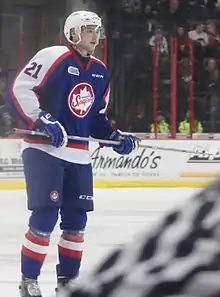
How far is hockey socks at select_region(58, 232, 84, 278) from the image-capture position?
A: 118 inches

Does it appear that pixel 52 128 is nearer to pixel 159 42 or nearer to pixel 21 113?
pixel 21 113

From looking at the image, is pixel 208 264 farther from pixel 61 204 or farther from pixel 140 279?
pixel 61 204

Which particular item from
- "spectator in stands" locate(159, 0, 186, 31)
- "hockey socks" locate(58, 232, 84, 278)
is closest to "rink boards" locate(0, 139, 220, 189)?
"spectator in stands" locate(159, 0, 186, 31)

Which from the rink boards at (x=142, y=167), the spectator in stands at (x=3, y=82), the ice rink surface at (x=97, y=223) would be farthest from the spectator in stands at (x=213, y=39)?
the ice rink surface at (x=97, y=223)

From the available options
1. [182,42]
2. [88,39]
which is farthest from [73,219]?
[182,42]

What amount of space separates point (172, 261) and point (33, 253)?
96.4 inches

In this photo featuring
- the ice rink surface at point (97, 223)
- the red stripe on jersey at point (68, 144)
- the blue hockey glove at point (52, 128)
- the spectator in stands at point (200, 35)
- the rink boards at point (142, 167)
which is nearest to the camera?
the blue hockey glove at point (52, 128)

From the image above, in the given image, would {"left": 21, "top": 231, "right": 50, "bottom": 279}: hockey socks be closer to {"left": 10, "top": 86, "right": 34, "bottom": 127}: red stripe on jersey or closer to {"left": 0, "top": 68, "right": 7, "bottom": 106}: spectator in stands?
{"left": 10, "top": 86, "right": 34, "bottom": 127}: red stripe on jersey

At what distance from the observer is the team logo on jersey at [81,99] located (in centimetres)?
295

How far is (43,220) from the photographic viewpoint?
2.89 metres

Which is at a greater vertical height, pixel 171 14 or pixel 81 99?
pixel 81 99

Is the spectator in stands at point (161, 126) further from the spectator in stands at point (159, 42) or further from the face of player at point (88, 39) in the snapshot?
the face of player at point (88, 39)

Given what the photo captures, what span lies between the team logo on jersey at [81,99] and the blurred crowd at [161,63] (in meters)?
5.99

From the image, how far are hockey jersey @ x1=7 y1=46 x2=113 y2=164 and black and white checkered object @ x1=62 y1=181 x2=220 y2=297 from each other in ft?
7.71
